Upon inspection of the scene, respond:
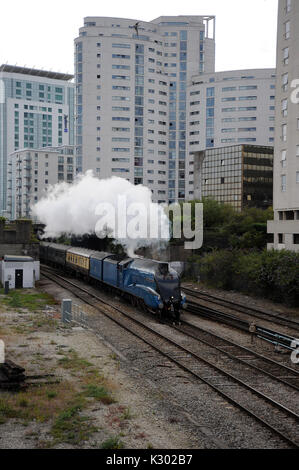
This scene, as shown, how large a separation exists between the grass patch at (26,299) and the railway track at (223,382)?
206 inches

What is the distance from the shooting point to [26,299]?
93.6ft

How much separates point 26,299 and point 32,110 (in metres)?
125

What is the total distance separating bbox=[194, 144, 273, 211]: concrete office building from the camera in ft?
251

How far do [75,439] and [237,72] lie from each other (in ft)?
320

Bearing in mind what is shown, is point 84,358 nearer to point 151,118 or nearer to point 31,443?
point 31,443

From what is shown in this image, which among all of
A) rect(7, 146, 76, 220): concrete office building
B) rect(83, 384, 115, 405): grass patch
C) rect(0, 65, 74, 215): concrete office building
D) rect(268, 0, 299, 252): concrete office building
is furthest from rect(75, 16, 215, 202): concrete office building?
rect(83, 384, 115, 405): grass patch

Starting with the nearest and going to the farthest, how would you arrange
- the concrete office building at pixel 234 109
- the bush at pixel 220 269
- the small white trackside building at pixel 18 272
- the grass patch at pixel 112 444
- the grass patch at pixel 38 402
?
the grass patch at pixel 112 444, the grass patch at pixel 38 402, the small white trackside building at pixel 18 272, the bush at pixel 220 269, the concrete office building at pixel 234 109

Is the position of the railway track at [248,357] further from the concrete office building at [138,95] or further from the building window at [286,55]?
the concrete office building at [138,95]

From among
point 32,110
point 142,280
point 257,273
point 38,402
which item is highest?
point 32,110

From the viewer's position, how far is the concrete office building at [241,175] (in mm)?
76500

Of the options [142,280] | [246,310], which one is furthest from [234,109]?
[142,280]

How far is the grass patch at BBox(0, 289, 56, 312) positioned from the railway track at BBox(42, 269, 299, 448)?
524 cm

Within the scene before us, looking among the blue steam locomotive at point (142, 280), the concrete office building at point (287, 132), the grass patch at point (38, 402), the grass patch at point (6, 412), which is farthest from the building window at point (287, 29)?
the grass patch at point (6, 412)

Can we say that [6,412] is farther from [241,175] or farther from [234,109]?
[234,109]
